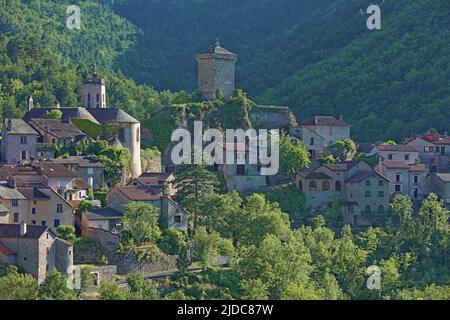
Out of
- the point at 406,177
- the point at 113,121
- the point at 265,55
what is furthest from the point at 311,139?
the point at 265,55

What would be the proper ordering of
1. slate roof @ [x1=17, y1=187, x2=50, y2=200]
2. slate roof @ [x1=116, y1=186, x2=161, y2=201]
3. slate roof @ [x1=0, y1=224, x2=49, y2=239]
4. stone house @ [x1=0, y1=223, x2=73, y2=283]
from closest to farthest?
stone house @ [x1=0, y1=223, x2=73, y2=283] < slate roof @ [x1=0, y1=224, x2=49, y2=239] < slate roof @ [x1=17, y1=187, x2=50, y2=200] < slate roof @ [x1=116, y1=186, x2=161, y2=201]

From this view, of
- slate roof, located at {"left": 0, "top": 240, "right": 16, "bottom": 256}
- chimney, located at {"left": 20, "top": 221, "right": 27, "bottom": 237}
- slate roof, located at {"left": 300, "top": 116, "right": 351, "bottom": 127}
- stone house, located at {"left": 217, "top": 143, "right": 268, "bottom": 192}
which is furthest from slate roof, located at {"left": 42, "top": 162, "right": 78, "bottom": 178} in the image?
slate roof, located at {"left": 300, "top": 116, "right": 351, "bottom": 127}

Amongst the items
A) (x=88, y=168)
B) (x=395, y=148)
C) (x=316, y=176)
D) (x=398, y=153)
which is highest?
(x=395, y=148)

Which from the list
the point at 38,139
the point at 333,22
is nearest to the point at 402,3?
the point at 333,22

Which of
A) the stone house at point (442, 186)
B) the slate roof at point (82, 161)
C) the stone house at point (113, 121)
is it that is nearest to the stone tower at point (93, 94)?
the stone house at point (113, 121)

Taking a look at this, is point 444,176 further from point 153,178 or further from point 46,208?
point 46,208

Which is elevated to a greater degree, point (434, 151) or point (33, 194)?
point (434, 151)

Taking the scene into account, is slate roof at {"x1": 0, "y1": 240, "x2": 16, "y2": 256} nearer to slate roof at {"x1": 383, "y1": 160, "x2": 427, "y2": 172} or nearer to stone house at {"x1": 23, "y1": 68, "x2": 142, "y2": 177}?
stone house at {"x1": 23, "y1": 68, "x2": 142, "y2": 177}

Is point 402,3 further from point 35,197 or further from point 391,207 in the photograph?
point 35,197
